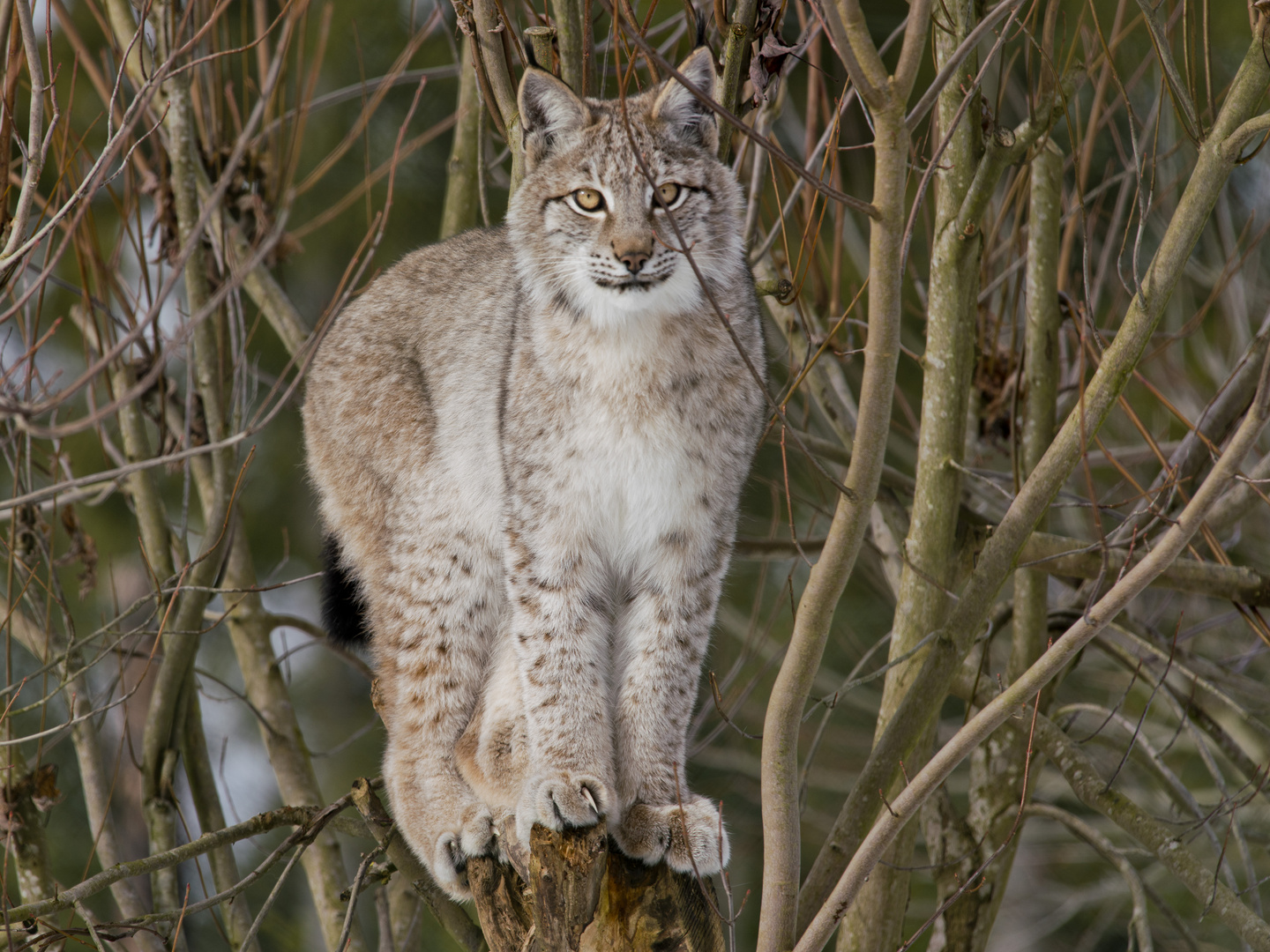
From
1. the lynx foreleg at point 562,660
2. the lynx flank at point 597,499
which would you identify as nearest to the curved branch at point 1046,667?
the lynx flank at point 597,499

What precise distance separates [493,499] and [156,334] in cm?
130

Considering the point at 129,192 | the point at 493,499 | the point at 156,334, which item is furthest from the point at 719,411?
the point at 129,192

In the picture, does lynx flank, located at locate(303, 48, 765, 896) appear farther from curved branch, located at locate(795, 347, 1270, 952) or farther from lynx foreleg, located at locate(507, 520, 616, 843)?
curved branch, located at locate(795, 347, 1270, 952)

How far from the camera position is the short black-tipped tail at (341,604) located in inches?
152

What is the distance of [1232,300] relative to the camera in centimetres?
Answer: 644

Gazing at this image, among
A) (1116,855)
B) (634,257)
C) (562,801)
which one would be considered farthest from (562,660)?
(1116,855)

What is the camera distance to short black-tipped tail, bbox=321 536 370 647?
3.87m

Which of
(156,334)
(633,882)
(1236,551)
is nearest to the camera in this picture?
(633,882)

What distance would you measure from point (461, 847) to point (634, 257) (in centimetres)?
164

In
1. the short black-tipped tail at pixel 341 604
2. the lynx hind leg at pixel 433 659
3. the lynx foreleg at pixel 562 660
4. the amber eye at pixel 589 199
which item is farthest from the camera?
the short black-tipped tail at pixel 341 604

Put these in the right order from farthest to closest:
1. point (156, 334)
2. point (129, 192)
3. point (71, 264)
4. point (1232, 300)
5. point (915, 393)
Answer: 1. point (915, 393)
2. point (71, 264)
3. point (1232, 300)
4. point (129, 192)
5. point (156, 334)

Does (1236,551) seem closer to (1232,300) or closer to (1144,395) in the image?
(1144,395)

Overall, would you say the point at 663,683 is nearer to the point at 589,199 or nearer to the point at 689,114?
the point at 589,199

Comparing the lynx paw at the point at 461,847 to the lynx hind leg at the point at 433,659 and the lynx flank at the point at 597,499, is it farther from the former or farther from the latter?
the lynx hind leg at the point at 433,659
